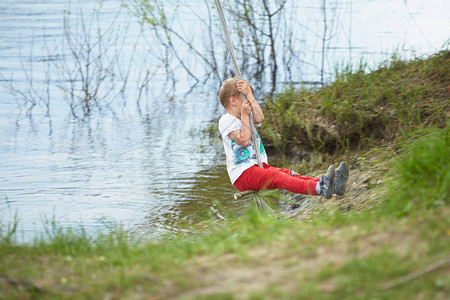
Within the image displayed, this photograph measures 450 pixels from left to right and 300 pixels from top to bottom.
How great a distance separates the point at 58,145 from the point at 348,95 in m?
4.47

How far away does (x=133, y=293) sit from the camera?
2834 mm

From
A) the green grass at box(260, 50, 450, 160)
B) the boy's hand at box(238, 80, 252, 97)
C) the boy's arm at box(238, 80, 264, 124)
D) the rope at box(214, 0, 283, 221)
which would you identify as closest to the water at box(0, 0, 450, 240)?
the rope at box(214, 0, 283, 221)

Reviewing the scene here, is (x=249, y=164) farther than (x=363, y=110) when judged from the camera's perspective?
No

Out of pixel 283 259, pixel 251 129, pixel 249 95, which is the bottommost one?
pixel 283 259

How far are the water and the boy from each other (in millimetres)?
898

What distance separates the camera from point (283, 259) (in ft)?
9.95

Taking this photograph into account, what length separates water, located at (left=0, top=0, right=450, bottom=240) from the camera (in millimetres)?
5789

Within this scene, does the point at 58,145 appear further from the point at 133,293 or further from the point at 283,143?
the point at 133,293

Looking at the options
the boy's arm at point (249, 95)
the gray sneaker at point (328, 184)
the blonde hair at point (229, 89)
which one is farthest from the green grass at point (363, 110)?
the blonde hair at point (229, 89)

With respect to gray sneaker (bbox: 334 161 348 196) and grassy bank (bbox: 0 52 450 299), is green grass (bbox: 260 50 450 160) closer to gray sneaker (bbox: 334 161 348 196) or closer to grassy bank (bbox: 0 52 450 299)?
gray sneaker (bbox: 334 161 348 196)

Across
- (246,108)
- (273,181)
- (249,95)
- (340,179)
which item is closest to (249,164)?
(273,181)

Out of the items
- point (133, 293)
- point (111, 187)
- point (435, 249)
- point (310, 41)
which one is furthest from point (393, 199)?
point (310, 41)

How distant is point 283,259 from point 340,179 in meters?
1.70

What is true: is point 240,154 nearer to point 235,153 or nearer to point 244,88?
point 235,153
